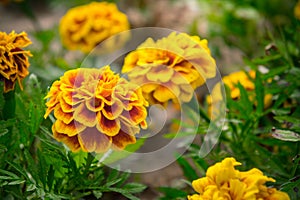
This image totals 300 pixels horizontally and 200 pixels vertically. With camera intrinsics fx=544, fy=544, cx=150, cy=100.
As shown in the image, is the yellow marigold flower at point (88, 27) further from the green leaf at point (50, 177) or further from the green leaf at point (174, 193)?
the green leaf at point (50, 177)

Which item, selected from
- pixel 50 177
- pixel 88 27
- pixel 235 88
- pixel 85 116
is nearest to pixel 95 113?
pixel 85 116

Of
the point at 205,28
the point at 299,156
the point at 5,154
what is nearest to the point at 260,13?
the point at 205,28

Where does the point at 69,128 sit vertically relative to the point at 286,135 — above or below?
above

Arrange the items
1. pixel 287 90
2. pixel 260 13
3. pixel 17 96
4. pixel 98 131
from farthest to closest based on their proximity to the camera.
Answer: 1. pixel 260 13
2. pixel 287 90
3. pixel 17 96
4. pixel 98 131

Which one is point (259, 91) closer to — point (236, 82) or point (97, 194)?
point (236, 82)

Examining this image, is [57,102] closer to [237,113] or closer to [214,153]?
[214,153]

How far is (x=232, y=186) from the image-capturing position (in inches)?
34.5

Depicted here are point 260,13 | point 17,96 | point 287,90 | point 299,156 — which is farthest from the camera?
point 260,13

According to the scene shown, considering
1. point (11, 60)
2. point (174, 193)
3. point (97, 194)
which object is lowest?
point (174, 193)

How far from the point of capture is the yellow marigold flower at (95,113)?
3.00 ft

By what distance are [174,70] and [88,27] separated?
747 mm

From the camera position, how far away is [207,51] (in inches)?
43.4

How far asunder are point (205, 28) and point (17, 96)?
1.49 meters

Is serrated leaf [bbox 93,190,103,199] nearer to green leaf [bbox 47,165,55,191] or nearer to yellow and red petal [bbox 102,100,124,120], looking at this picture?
green leaf [bbox 47,165,55,191]
